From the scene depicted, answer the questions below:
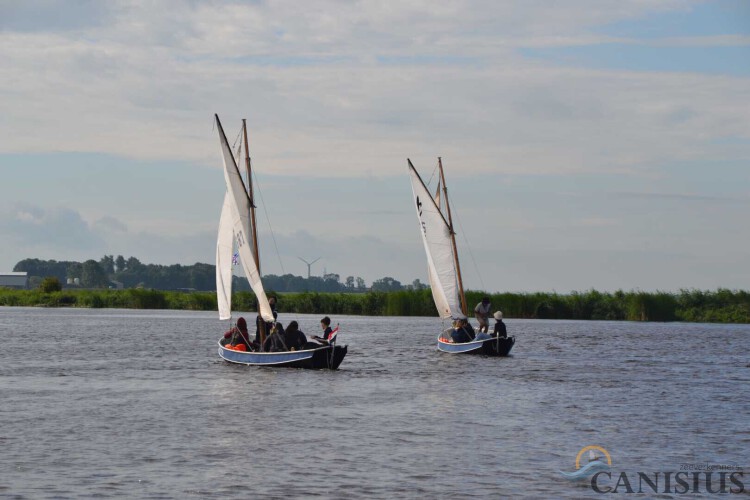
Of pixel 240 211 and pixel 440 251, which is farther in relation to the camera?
pixel 440 251

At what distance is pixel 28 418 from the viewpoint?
29422 mm

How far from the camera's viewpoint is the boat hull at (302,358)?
44.1 m

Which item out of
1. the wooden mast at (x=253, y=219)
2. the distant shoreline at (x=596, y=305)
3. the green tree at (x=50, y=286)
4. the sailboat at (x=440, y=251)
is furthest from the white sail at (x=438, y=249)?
the green tree at (x=50, y=286)

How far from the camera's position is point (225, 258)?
49844 millimetres

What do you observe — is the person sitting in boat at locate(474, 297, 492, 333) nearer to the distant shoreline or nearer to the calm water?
the calm water

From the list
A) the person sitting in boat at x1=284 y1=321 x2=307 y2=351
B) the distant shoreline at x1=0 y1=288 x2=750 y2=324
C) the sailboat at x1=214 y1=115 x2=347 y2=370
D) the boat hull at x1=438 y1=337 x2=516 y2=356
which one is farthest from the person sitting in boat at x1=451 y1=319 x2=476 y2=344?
the distant shoreline at x1=0 y1=288 x2=750 y2=324

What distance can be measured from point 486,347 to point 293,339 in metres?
13.5

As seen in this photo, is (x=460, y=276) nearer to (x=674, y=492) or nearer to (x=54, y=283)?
(x=674, y=492)

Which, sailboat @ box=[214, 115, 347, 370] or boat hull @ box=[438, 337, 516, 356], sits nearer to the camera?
sailboat @ box=[214, 115, 347, 370]

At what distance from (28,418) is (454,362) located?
84.7 feet

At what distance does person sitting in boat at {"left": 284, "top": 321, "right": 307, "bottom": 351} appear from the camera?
146 ft

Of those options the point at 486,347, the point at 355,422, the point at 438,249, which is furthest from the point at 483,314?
the point at 355,422

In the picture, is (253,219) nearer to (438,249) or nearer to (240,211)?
(240,211)

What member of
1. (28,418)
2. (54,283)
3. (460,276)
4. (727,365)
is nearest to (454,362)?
(460,276)
